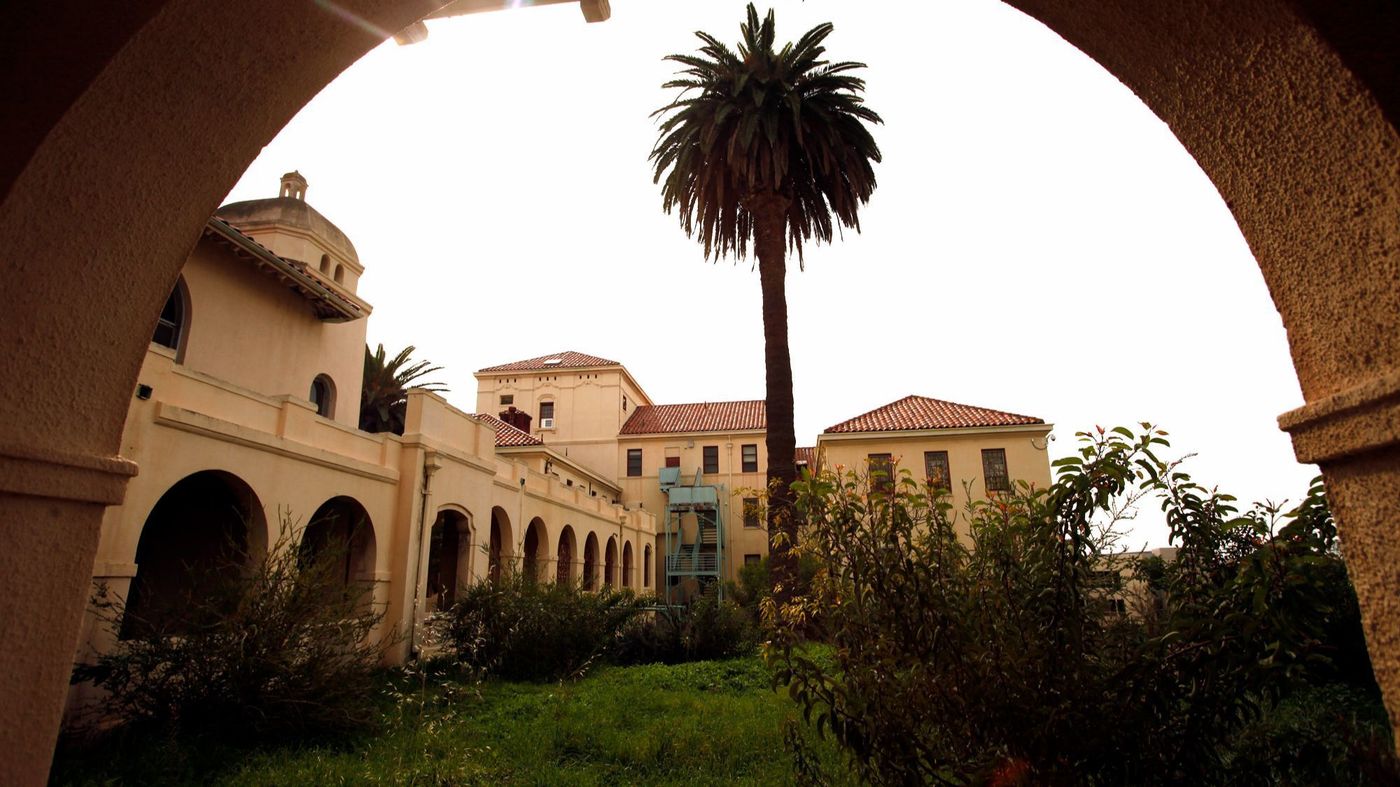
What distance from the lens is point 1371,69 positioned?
1.65 metres

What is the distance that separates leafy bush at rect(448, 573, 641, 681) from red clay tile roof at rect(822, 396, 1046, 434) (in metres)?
19.1

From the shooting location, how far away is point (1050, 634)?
3.32 metres

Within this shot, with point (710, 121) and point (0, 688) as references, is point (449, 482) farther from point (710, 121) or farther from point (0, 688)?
point (0, 688)

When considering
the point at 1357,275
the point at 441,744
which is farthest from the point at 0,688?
the point at 441,744

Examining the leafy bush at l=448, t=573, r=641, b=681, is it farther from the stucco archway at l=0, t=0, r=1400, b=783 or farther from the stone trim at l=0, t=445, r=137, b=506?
the stucco archway at l=0, t=0, r=1400, b=783

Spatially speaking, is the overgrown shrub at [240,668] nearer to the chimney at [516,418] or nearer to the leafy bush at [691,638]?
the leafy bush at [691,638]

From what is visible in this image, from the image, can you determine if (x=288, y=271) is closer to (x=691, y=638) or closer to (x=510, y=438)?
(x=691, y=638)

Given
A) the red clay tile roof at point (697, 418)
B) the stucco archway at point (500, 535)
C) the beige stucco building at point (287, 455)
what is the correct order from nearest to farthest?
the beige stucco building at point (287, 455), the stucco archway at point (500, 535), the red clay tile roof at point (697, 418)

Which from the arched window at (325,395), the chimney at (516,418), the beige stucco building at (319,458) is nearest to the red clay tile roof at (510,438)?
the beige stucco building at (319,458)

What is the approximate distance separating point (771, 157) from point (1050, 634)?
14.0m

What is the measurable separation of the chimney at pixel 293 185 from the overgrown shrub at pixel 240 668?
13861 mm

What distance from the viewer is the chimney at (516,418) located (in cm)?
3912

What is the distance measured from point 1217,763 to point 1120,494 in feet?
3.80

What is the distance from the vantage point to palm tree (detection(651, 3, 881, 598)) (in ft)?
51.2
